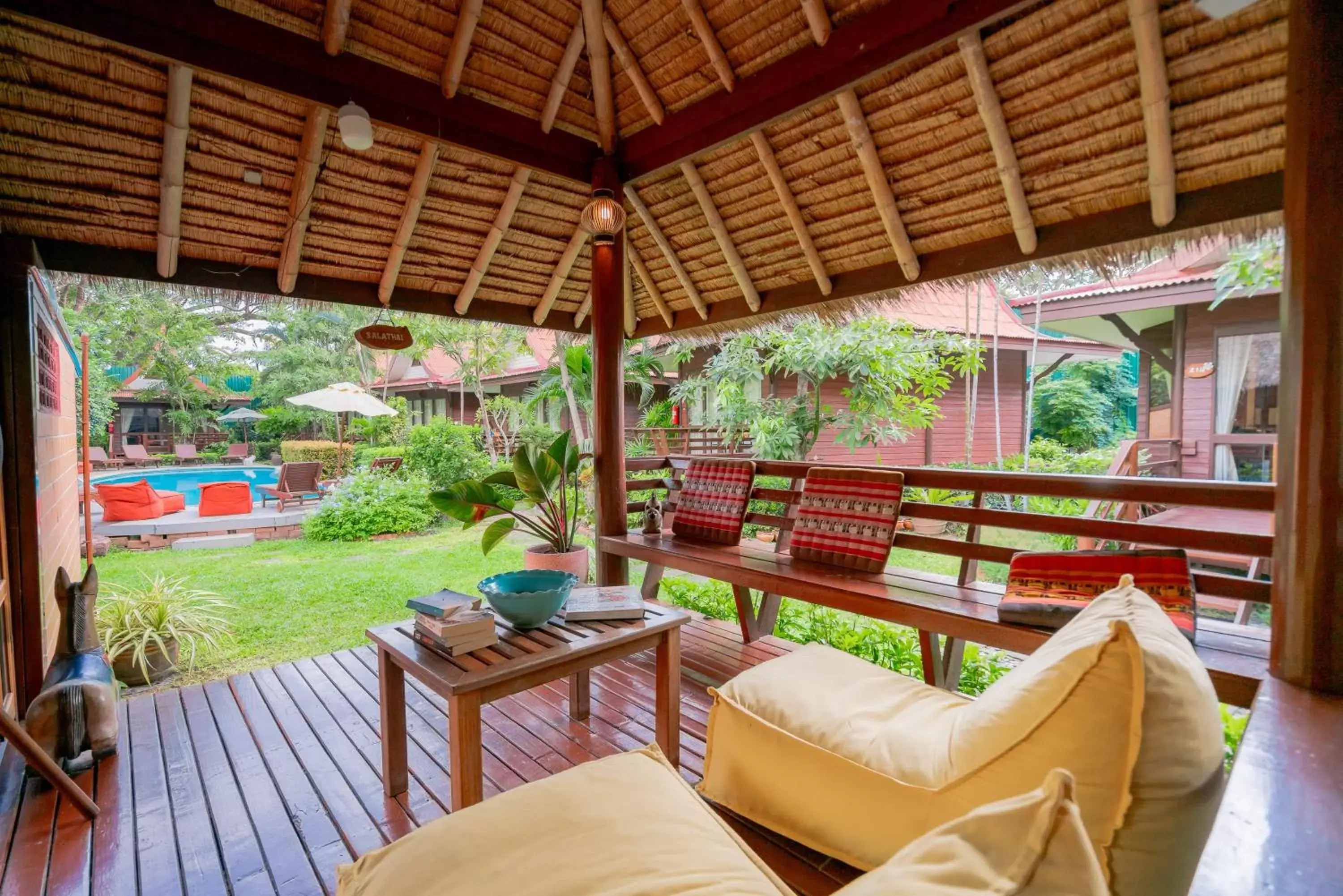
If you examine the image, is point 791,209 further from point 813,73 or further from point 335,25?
point 335,25

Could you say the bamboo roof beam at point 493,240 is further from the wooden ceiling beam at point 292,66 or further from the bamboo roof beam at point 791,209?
the bamboo roof beam at point 791,209

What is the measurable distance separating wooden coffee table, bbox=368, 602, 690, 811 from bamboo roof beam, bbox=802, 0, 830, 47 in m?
2.52

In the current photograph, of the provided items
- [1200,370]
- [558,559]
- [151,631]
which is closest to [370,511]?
[558,559]

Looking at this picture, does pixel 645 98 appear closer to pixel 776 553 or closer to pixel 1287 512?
pixel 776 553

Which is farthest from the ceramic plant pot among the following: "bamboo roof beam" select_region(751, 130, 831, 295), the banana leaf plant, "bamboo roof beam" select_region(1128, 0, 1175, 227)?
"bamboo roof beam" select_region(1128, 0, 1175, 227)

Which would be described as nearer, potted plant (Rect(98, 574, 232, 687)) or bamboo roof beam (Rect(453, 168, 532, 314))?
potted plant (Rect(98, 574, 232, 687))

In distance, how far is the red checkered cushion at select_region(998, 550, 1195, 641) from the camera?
2184mm

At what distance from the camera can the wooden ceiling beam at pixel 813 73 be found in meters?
2.36

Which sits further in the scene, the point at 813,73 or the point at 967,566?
the point at 967,566

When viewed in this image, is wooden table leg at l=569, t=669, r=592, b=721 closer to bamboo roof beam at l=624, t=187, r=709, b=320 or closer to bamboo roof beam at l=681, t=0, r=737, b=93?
bamboo roof beam at l=624, t=187, r=709, b=320

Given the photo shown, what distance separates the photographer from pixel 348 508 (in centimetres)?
798

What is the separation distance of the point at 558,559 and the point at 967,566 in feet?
9.57

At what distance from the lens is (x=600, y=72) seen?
3.37 m

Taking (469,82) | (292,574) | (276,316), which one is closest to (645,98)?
(469,82)
